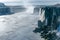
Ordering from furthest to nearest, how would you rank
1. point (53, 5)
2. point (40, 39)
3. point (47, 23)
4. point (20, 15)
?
point (20, 15), point (47, 23), point (53, 5), point (40, 39)

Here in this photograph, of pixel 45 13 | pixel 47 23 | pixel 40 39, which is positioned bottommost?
pixel 40 39

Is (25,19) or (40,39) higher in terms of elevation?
(25,19)

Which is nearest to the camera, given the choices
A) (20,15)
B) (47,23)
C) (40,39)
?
(40,39)

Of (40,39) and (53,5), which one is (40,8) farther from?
(40,39)

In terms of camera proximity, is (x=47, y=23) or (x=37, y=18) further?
(x=37, y=18)

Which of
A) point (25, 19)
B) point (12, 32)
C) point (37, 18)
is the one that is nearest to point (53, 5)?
point (37, 18)

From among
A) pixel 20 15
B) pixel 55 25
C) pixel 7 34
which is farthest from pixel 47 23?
pixel 7 34

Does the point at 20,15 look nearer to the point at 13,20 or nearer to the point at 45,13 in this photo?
the point at 13,20
